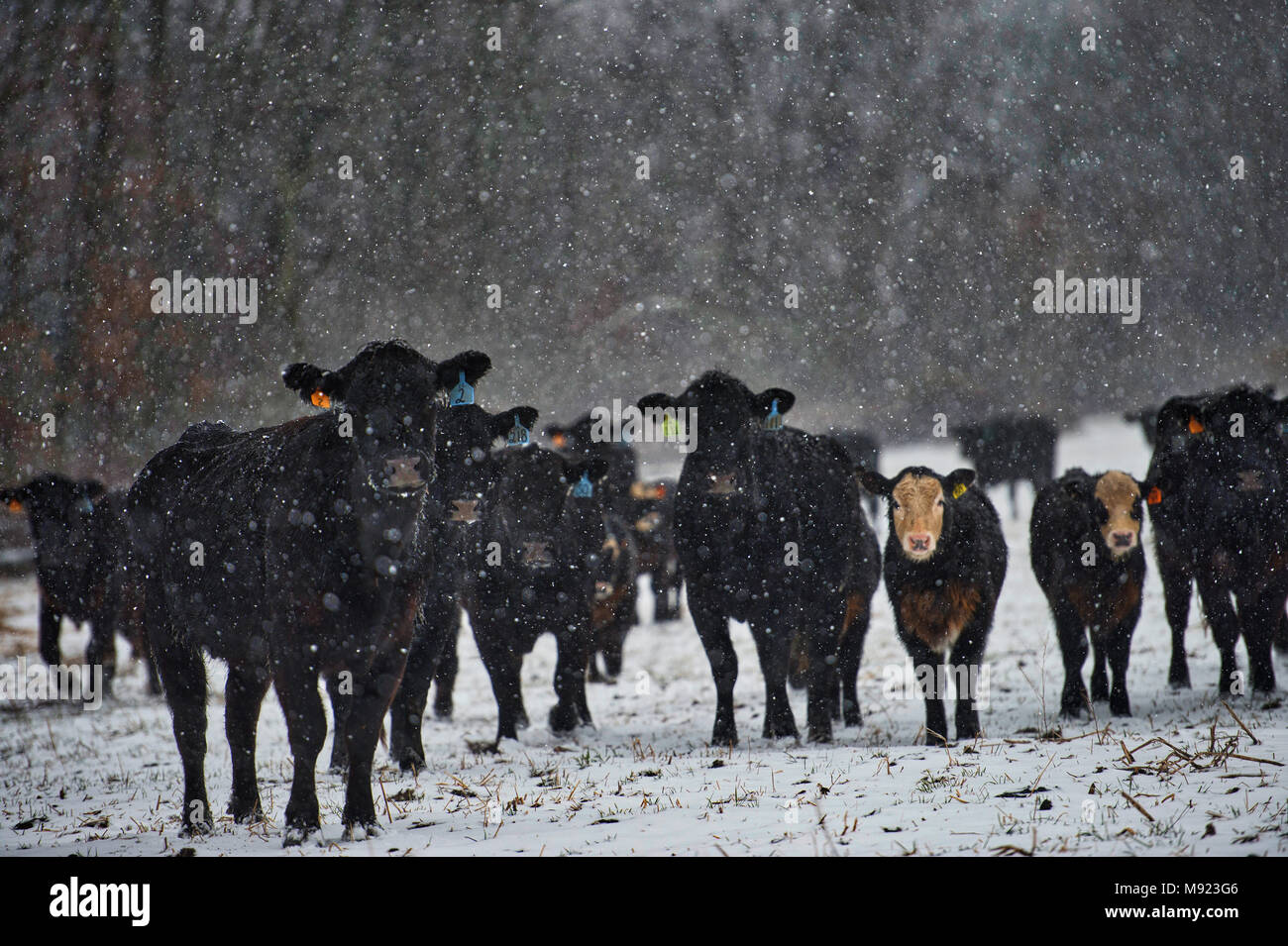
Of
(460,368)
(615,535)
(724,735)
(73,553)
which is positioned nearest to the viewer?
(460,368)

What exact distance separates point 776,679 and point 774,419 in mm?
2276

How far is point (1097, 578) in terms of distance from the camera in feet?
27.9

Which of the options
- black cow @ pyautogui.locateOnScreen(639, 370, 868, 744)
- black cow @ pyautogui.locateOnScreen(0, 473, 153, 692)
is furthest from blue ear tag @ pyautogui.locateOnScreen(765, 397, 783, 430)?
black cow @ pyautogui.locateOnScreen(0, 473, 153, 692)

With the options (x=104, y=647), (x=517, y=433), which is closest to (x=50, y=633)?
(x=104, y=647)

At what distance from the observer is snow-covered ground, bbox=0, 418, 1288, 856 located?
421 cm

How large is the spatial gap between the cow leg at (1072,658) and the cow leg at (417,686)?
5.01 meters

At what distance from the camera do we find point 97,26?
32750 millimetres

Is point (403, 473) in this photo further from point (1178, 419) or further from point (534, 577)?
point (1178, 419)

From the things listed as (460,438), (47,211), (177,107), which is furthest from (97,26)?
(460,438)

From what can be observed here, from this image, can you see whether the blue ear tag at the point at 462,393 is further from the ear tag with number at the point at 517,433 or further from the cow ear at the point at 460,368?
the ear tag with number at the point at 517,433

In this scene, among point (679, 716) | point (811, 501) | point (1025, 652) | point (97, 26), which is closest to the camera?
point (811, 501)

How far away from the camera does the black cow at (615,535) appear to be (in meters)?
11.3

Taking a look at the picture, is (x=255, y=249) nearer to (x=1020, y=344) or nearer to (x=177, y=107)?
(x=177, y=107)
